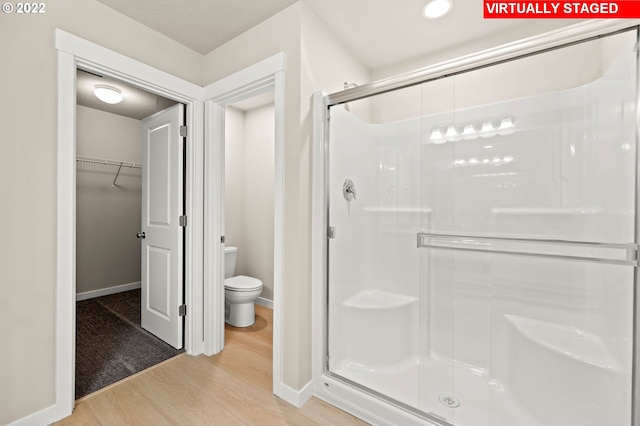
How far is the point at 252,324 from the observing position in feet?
9.53

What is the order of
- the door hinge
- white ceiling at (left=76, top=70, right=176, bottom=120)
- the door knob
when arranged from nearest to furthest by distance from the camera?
the door hinge < the door knob < white ceiling at (left=76, top=70, right=176, bottom=120)

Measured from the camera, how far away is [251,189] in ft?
→ 11.9

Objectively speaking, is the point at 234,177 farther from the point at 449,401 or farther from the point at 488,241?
the point at 449,401

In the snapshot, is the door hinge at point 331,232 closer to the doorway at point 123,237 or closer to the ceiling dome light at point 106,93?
the doorway at point 123,237

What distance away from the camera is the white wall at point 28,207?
1.43 meters

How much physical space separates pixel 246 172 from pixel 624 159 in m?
3.31

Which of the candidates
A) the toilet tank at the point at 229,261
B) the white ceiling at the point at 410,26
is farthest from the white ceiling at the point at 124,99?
the white ceiling at the point at 410,26

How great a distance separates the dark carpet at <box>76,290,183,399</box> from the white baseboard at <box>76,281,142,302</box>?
1.26ft

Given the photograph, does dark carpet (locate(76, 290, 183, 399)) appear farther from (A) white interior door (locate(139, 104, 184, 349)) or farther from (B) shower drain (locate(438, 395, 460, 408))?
(B) shower drain (locate(438, 395, 460, 408))

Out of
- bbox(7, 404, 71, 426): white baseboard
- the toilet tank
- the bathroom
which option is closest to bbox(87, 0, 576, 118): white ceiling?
the bathroom

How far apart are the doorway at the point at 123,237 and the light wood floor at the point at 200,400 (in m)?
0.19

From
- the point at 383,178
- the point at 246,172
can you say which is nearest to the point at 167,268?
the point at 246,172

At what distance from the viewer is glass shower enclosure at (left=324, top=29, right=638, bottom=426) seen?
1.45m

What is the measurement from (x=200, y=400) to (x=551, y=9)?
128 inches
